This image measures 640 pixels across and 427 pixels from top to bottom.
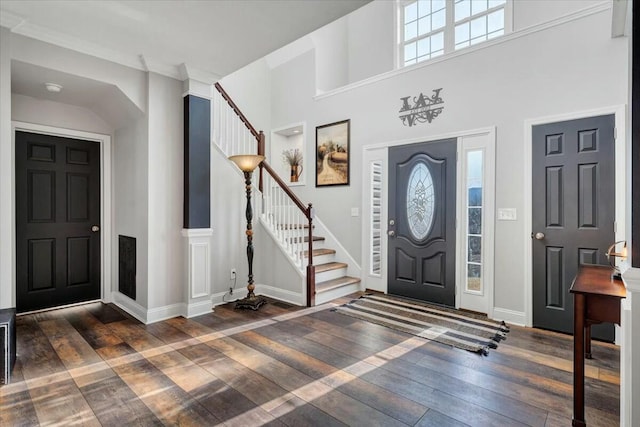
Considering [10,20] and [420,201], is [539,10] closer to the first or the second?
[420,201]

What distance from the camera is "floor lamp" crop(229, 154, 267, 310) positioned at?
3.79m

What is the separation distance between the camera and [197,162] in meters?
3.64

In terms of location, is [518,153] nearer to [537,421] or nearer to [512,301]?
[512,301]

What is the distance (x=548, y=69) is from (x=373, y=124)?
202 centimetres

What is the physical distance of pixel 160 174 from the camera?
349 centimetres

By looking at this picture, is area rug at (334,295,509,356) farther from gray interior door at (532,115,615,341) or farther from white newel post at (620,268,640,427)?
white newel post at (620,268,640,427)

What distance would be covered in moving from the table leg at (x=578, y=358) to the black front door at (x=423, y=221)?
2.13 m

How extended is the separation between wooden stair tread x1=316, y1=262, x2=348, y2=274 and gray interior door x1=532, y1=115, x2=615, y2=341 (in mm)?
2330

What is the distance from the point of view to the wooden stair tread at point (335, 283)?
4238mm

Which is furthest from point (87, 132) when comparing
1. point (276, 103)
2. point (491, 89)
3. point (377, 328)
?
point (491, 89)

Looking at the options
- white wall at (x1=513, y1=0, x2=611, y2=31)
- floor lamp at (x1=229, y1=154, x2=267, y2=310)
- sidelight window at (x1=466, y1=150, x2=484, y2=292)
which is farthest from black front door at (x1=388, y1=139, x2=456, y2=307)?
floor lamp at (x1=229, y1=154, x2=267, y2=310)

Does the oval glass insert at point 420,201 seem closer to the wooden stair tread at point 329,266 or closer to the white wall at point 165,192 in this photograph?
the wooden stair tread at point 329,266

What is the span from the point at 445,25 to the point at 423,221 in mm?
2599

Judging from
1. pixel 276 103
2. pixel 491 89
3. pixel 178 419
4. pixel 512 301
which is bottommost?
pixel 178 419
